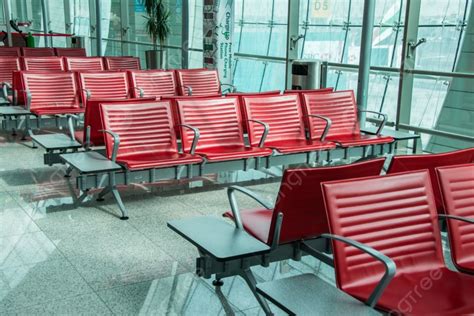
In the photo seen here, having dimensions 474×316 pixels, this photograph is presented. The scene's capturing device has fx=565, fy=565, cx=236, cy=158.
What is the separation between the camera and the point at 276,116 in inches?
201

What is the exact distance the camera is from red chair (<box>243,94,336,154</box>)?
4941mm

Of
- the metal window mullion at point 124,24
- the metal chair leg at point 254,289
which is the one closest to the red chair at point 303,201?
the metal chair leg at point 254,289

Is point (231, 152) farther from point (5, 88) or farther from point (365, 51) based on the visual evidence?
point (5, 88)

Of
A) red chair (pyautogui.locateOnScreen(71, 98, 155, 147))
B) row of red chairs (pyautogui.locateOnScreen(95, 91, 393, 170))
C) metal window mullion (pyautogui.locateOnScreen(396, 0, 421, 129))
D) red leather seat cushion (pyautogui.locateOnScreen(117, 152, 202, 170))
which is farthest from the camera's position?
metal window mullion (pyautogui.locateOnScreen(396, 0, 421, 129))

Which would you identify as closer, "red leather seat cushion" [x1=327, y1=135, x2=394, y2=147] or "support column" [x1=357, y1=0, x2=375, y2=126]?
"red leather seat cushion" [x1=327, y1=135, x2=394, y2=147]

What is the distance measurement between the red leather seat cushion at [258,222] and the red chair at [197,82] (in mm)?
4091

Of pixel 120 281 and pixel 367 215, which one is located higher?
pixel 367 215

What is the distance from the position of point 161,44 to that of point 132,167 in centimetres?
949

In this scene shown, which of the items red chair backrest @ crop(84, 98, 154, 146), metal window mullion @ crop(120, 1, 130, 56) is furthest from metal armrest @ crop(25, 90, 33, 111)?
metal window mullion @ crop(120, 1, 130, 56)

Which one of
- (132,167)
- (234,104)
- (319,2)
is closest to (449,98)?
(319,2)

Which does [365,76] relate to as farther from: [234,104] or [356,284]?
[356,284]

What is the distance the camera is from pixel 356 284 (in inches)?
85.6

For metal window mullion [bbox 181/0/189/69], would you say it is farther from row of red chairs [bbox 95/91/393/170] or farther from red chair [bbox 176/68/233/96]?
row of red chairs [bbox 95/91/393/170]

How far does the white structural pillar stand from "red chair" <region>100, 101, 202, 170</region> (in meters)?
3.85
